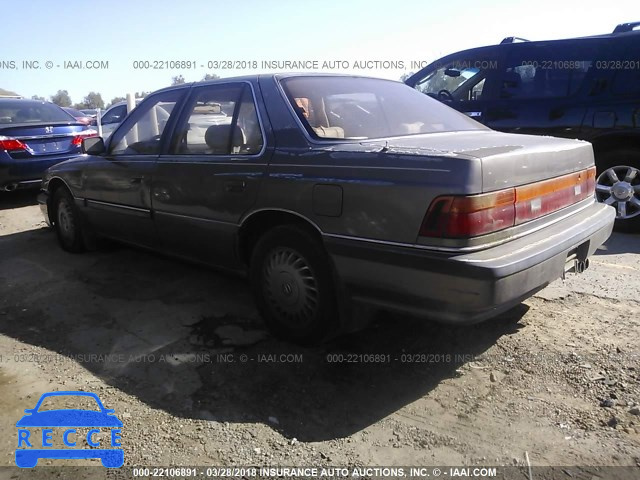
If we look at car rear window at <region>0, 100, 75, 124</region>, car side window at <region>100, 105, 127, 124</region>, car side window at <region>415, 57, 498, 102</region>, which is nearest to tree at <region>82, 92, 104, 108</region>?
car side window at <region>100, 105, 127, 124</region>

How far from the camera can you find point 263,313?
335 centimetres

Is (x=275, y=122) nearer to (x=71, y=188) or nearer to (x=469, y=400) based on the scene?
(x=469, y=400)

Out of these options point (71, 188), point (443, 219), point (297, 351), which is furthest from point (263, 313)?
point (71, 188)

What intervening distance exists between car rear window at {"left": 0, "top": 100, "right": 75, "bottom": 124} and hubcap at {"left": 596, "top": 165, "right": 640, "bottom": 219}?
7.68 m

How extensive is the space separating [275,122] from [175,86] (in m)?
1.31

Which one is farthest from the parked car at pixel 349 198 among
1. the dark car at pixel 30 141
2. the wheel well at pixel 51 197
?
the dark car at pixel 30 141

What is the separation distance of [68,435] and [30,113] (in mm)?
7279

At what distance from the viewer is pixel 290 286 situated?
311 centimetres

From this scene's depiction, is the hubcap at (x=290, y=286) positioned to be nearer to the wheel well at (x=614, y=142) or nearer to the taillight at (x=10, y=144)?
the wheel well at (x=614, y=142)

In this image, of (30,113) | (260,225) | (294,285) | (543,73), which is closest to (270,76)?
(260,225)

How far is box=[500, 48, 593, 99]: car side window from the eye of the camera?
562 centimetres

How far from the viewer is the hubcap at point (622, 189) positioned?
5.41 metres

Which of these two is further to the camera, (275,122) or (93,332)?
(93,332)

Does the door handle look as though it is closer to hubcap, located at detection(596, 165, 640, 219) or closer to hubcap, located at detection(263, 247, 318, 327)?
hubcap, located at detection(263, 247, 318, 327)
